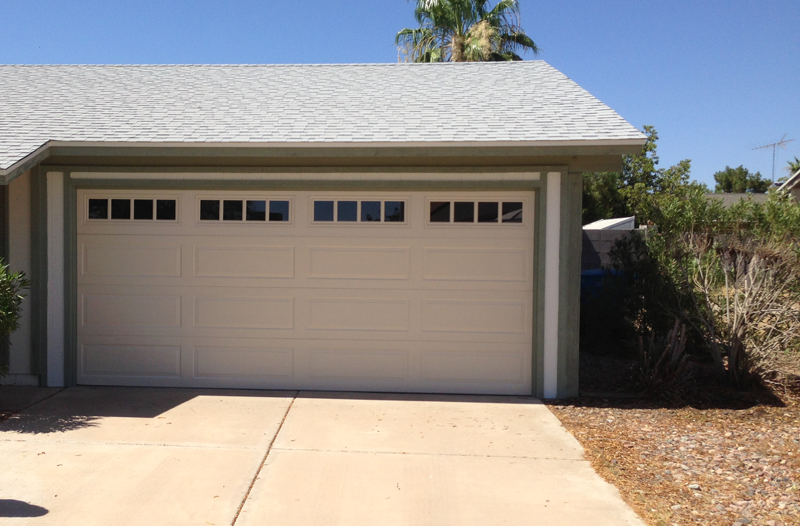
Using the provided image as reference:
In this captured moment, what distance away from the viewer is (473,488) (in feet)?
14.2

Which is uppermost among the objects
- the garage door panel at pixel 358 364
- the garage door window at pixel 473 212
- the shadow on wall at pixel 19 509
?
the garage door window at pixel 473 212

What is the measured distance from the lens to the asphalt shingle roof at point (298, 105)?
6.29m

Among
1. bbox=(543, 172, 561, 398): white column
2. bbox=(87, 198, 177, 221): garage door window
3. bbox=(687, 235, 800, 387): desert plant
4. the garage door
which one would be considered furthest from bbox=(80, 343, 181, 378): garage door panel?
bbox=(687, 235, 800, 387): desert plant

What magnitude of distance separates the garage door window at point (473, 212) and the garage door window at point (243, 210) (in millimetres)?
1609

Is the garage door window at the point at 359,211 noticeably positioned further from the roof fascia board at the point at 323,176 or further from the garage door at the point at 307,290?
the roof fascia board at the point at 323,176

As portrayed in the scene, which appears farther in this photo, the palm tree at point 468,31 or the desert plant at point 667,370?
the palm tree at point 468,31

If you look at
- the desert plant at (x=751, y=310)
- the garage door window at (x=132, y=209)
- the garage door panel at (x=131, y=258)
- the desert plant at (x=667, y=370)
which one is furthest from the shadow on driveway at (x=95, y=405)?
the desert plant at (x=751, y=310)

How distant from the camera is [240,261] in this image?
22.5 ft

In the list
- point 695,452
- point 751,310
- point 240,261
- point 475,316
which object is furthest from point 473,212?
point 751,310

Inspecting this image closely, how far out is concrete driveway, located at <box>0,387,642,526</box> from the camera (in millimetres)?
3910

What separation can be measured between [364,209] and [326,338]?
143 cm

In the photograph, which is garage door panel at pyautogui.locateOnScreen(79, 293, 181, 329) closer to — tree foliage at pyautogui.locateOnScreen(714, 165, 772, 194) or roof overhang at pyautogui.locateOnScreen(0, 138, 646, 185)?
roof overhang at pyautogui.locateOnScreen(0, 138, 646, 185)

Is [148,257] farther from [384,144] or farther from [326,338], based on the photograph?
[384,144]

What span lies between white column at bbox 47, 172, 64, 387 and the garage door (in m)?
0.20
